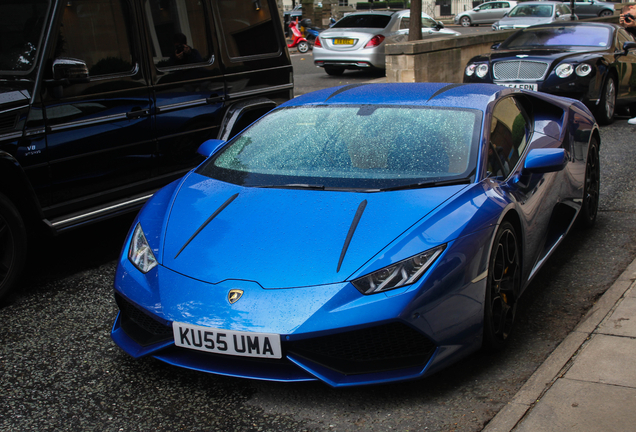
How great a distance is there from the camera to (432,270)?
9.19ft

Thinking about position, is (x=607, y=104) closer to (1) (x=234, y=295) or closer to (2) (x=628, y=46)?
(2) (x=628, y=46)

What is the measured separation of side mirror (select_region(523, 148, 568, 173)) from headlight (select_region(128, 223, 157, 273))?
2.01 meters

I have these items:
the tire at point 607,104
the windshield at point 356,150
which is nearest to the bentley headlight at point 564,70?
the tire at point 607,104

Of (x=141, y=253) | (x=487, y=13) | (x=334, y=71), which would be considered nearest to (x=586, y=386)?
(x=141, y=253)

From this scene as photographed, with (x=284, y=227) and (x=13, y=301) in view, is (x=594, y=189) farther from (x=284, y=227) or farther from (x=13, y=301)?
(x=13, y=301)

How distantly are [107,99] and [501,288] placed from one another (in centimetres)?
299

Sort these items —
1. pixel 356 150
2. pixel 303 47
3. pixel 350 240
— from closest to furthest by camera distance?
pixel 350 240
pixel 356 150
pixel 303 47

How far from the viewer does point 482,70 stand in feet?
34.2

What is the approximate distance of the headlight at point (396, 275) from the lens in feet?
9.05

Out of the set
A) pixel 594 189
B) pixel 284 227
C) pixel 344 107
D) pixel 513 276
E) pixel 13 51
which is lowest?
pixel 594 189

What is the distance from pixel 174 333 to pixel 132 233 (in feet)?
2.79

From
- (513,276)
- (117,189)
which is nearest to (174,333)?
(513,276)

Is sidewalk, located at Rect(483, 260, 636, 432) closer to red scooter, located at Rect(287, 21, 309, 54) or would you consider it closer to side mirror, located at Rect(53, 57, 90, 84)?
side mirror, located at Rect(53, 57, 90, 84)

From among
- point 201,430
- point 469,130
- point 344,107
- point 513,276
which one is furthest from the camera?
point 344,107
